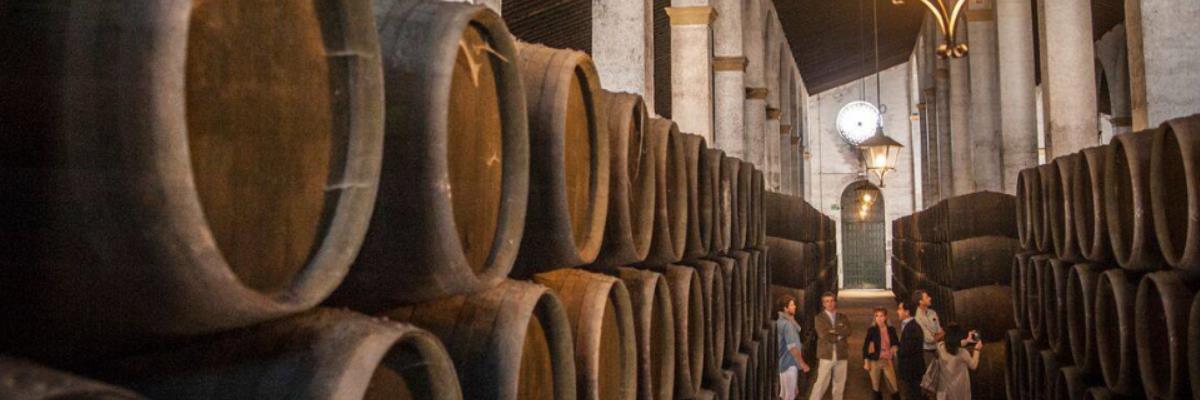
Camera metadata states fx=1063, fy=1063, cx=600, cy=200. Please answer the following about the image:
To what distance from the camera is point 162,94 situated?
3.44 ft

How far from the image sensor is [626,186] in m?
3.46

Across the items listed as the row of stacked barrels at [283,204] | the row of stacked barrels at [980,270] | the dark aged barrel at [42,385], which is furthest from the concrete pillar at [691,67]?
the dark aged barrel at [42,385]

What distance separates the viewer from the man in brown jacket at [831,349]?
9.32 metres

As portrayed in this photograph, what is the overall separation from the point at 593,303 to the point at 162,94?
1.86 meters

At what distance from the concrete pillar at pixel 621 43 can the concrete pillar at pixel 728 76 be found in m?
6.47

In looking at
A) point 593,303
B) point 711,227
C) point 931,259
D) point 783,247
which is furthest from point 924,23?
point 593,303

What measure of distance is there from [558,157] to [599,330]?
0.49 metres

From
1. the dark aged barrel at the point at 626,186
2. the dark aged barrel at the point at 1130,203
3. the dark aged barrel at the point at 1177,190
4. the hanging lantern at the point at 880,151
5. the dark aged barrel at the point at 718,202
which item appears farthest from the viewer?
the hanging lantern at the point at 880,151

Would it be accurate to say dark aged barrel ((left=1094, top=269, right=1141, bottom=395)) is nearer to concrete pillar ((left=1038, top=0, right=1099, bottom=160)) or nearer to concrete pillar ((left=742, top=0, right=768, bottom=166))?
concrete pillar ((left=1038, top=0, right=1099, bottom=160))

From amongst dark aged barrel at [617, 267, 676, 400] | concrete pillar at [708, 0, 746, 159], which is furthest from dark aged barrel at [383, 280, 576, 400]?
concrete pillar at [708, 0, 746, 159]

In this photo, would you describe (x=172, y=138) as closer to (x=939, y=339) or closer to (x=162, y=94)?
(x=162, y=94)

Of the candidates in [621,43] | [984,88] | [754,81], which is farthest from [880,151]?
[621,43]

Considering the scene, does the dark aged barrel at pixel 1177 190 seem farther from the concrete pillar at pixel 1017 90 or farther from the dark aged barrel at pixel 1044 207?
the concrete pillar at pixel 1017 90

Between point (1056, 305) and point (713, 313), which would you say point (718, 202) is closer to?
point (713, 313)
